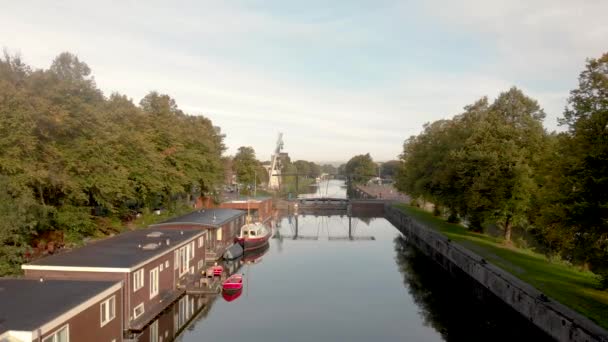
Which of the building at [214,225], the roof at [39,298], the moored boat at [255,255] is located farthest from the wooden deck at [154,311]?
the moored boat at [255,255]

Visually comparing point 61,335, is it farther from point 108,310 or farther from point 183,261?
point 183,261

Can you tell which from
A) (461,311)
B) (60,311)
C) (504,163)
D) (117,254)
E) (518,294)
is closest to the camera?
(60,311)

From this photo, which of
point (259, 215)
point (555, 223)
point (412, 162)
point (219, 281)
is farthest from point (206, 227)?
point (412, 162)

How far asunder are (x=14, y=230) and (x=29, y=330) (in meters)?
13.9

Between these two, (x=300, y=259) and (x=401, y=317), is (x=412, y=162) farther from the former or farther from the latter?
(x=401, y=317)

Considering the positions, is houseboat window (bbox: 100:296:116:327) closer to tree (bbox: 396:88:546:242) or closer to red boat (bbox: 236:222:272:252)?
red boat (bbox: 236:222:272:252)

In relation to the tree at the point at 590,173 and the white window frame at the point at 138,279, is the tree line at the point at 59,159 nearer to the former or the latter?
the white window frame at the point at 138,279

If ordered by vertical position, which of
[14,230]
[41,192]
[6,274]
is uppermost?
[41,192]

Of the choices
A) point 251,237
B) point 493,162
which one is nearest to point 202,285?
point 251,237

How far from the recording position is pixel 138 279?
24.3 m

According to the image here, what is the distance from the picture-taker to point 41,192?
3095cm

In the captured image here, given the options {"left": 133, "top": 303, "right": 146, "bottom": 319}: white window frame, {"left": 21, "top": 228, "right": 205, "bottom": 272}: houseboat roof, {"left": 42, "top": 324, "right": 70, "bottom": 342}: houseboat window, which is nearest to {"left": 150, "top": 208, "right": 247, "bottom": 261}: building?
{"left": 21, "top": 228, "right": 205, "bottom": 272}: houseboat roof

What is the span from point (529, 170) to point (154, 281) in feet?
105

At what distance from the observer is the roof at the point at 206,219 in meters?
40.1
